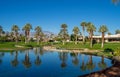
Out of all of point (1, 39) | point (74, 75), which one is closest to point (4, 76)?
point (74, 75)

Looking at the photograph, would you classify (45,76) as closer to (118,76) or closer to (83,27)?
(118,76)

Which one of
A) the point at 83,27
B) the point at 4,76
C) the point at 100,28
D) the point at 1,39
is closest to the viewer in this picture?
the point at 4,76

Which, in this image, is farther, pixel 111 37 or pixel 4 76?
pixel 111 37

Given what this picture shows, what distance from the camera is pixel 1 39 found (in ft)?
580

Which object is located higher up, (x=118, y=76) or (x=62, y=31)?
(x=62, y=31)

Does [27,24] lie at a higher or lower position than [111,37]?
higher

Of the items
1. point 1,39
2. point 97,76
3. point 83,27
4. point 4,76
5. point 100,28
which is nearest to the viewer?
point 97,76

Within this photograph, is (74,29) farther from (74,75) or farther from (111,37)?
(74,75)

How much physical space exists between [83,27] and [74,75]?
123m

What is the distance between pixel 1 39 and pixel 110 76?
151710 millimetres

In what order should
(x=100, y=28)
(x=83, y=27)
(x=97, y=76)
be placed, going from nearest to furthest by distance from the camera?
1. (x=97, y=76)
2. (x=100, y=28)
3. (x=83, y=27)

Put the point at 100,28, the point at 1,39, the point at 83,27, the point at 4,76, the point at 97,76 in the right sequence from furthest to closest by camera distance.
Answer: the point at 1,39, the point at 83,27, the point at 100,28, the point at 4,76, the point at 97,76

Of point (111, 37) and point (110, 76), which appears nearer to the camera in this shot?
point (110, 76)

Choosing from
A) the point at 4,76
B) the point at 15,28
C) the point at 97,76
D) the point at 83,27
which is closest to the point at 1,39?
the point at 15,28
